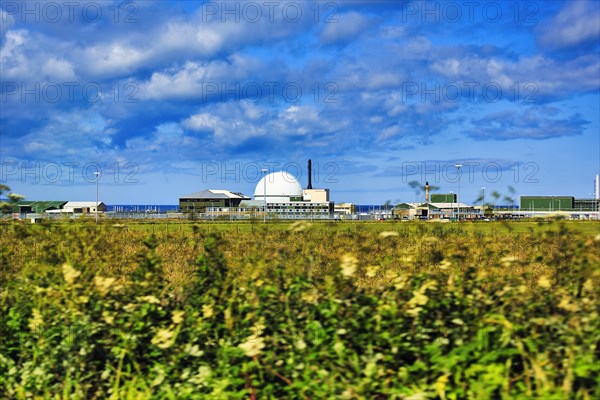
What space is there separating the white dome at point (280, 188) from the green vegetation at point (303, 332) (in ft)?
369

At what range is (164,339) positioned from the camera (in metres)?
4.27

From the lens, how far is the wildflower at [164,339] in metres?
4.21

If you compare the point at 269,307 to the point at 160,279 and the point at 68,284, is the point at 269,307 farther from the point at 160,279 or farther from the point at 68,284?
the point at 68,284

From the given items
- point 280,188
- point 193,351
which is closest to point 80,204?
point 280,188

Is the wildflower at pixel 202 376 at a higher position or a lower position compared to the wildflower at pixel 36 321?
lower

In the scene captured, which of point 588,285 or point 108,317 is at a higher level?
point 588,285

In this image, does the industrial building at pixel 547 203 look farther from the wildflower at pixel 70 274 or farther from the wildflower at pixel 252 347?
the wildflower at pixel 70 274

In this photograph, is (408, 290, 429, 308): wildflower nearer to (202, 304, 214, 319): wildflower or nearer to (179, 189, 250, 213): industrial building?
(202, 304, 214, 319): wildflower

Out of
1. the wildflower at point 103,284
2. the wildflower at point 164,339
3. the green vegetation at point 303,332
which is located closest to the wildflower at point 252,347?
the green vegetation at point 303,332

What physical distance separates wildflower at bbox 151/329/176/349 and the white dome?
11290 cm

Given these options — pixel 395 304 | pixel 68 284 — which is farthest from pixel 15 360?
pixel 395 304

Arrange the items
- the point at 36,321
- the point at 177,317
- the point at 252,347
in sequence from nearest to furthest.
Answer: the point at 252,347
the point at 177,317
the point at 36,321

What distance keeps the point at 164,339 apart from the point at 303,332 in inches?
43.9

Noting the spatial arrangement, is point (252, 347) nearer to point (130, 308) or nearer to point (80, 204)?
point (130, 308)
